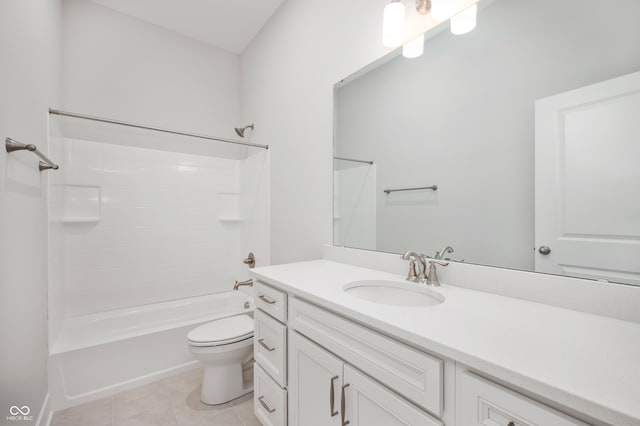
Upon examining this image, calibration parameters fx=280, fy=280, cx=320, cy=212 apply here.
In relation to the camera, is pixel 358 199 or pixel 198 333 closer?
pixel 358 199

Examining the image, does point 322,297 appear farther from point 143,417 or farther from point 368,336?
point 143,417

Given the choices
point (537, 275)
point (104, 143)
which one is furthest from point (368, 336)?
point (104, 143)

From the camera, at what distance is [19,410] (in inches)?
43.9

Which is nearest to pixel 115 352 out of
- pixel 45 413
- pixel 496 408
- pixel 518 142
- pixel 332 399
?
pixel 45 413

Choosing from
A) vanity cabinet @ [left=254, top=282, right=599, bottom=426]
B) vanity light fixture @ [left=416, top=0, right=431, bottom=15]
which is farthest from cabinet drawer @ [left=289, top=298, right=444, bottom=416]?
vanity light fixture @ [left=416, top=0, right=431, bottom=15]

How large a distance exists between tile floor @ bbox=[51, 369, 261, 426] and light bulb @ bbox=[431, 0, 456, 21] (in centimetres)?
217

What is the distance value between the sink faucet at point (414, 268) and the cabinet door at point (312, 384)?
0.45m

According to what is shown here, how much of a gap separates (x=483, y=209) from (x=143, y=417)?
208 centimetres

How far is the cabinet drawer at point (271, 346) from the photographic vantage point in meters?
1.17

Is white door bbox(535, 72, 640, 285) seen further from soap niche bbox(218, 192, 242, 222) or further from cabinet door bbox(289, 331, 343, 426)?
soap niche bbox(218, 192, 242, 222)

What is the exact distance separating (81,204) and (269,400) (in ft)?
6.79

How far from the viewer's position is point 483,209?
3.43 feet

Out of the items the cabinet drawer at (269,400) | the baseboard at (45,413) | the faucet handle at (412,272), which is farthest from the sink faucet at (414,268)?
the baseboard at (45,413)

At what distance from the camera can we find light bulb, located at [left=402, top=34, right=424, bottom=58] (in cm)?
123
